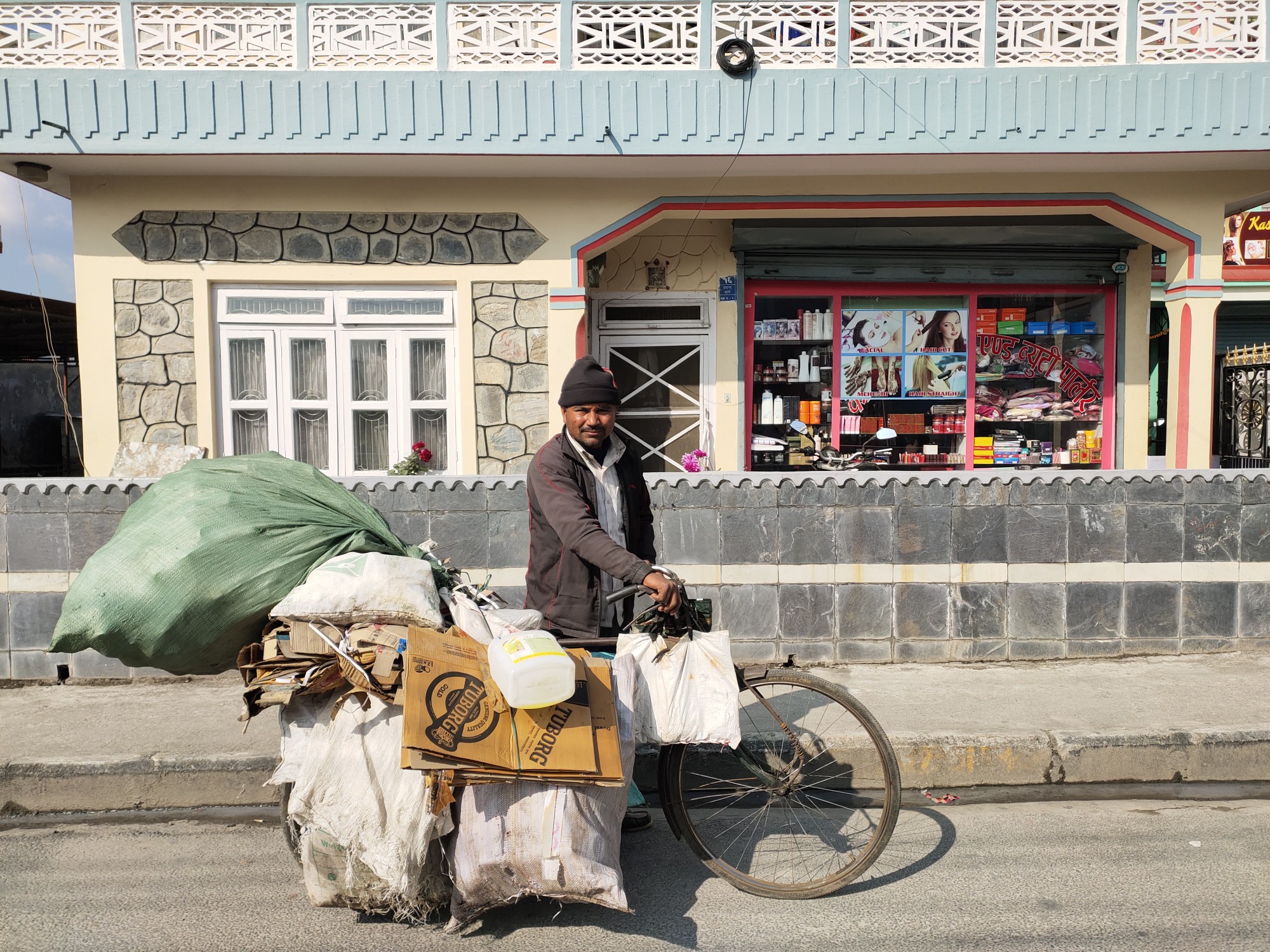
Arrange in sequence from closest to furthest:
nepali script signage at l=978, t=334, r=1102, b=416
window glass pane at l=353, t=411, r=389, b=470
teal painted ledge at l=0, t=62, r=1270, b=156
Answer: teal painted ledge at l=0, t=62, r=1270, b=156 → window glass pane at l=353, t=411, r=389, b=470 → nepali script signage at l=978, t=334, r=1102, b=416

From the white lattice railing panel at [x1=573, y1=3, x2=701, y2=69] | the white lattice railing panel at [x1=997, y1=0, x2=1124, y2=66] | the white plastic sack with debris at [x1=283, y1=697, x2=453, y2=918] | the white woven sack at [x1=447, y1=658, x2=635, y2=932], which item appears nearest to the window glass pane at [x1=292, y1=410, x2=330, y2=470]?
the white lattice railing panel at [x1=573, y1=3, x2=701, y2=69]

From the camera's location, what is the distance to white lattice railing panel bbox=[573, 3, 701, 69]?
25.4 ft

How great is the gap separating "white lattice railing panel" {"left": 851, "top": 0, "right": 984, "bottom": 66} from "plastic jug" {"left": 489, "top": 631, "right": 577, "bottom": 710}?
21.5 ft

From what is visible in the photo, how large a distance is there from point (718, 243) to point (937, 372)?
2.65 m

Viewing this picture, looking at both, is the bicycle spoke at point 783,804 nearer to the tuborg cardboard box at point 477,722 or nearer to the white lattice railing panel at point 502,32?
the tuborg cardboard box at point 477,722

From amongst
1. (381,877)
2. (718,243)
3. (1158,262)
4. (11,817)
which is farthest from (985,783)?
(1158,262)

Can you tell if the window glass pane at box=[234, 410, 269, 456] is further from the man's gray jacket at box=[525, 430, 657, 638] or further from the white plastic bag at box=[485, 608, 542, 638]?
the white plastic bag at box=[485, 608, 542, 638]

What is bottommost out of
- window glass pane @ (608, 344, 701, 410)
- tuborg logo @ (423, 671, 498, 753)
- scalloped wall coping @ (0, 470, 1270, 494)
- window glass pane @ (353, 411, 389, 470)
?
tuborg logo @ (423, 671, 498, 753)

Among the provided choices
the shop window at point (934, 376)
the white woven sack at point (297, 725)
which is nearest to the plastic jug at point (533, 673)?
the white woven sack at point (297, 725)

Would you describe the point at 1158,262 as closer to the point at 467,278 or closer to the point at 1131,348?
the point at 1131,348

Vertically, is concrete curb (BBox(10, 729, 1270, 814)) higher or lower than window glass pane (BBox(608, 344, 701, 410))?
lower

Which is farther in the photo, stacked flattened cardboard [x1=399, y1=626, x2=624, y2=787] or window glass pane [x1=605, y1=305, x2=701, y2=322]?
window glass pane [x1=605, y1=305, x2=701, y2=322]

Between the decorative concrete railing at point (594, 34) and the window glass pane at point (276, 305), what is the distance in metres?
1.89

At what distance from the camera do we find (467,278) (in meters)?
8.48
